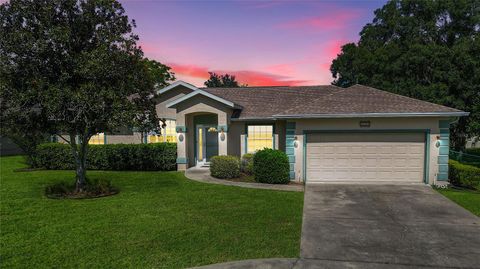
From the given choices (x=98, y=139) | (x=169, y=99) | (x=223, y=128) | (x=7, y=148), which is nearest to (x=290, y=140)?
(x=223, y=128)

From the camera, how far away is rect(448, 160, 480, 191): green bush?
13183 mm

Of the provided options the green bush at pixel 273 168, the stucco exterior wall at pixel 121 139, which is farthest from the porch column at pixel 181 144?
the green bush at pixel 273 168

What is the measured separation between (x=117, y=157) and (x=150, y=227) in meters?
11.5

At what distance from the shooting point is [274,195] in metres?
11.7

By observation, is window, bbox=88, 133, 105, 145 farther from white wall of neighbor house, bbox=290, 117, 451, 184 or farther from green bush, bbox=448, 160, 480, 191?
green bush, bbox=448, 160, 480, 191

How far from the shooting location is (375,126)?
1388cm

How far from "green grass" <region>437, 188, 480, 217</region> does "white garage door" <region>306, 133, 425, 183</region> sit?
4.84 feet

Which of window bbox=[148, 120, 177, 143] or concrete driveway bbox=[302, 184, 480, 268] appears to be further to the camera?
window bbox=[148, 120, 177, 143]

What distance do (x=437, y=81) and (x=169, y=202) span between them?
22683 millimetres

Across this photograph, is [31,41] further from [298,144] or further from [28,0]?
[298,144]

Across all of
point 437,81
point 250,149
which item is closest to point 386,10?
point 437,81

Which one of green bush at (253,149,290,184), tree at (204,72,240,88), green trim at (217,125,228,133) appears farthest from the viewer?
tree at (204,72,240,88)

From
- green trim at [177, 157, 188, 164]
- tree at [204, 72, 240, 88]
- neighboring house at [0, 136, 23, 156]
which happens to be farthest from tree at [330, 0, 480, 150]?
tree at [204, 72, 240, 88]

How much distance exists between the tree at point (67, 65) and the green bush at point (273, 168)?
576 centimetres
